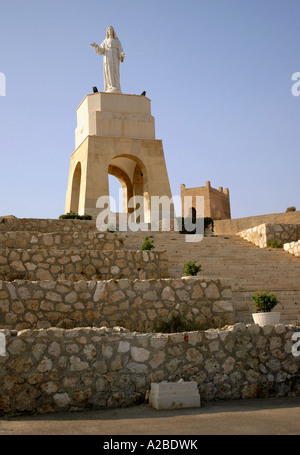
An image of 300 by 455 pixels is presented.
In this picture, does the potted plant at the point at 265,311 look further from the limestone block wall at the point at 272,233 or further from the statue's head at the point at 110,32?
the statue's head at the point at 110,32

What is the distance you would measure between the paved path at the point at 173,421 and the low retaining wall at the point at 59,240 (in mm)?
5675

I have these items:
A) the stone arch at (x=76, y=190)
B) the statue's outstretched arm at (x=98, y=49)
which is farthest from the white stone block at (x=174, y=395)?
the statue's outstretched arm at (x=98, y=49)

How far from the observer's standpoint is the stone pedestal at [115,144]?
70.1 feet

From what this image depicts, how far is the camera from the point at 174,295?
307 inches

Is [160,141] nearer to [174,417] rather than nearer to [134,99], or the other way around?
[134,99]

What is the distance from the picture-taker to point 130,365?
224 inches

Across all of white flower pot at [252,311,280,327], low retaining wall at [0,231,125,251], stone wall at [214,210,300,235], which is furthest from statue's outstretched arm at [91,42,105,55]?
white flower pot at [252,311,280,327]

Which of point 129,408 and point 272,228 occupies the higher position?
point 272,228

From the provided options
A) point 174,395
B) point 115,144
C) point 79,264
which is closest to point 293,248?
point 79,264

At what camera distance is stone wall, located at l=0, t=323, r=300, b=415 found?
210 inches

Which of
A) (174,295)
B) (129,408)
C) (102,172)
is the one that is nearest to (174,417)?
(129,408)

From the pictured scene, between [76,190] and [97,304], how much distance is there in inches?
660

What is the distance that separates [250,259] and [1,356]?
8.37 m
